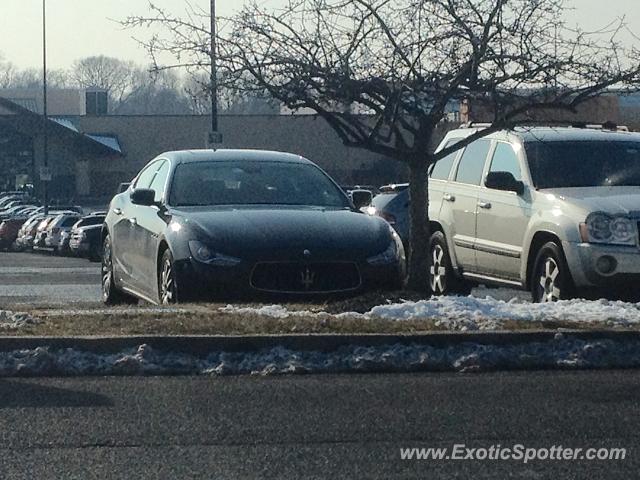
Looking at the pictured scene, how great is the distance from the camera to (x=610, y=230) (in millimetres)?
11555

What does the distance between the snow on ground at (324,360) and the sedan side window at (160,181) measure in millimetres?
4022

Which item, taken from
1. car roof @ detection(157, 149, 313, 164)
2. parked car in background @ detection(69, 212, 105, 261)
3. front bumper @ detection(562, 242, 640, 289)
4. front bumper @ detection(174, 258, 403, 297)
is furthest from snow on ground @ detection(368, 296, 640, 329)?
parked car in background @ detection(69, 212, 105, 261)

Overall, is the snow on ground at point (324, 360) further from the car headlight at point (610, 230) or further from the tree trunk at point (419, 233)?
the tree trunk at point (419, 233)

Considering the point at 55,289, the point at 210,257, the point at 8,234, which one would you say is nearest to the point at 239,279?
the point at 210,257

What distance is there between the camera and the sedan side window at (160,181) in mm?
12391

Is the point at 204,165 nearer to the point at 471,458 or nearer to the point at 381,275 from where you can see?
the point at 381,275

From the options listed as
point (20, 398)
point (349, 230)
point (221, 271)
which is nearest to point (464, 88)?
point (349, 230)

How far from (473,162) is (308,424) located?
7.81m

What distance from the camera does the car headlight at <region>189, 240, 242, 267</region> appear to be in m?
10.7

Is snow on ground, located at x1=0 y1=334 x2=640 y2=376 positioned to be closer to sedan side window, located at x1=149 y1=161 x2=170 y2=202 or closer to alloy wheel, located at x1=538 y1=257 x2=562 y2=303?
alloy wheel, located at x1=538 y1=257 x2=562 y2=303

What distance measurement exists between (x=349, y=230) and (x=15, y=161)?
74287 mm

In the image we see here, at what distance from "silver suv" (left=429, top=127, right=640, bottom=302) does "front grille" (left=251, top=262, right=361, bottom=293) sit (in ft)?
6.43

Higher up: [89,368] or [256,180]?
[256,180]

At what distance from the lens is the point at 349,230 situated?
36.8 feet
